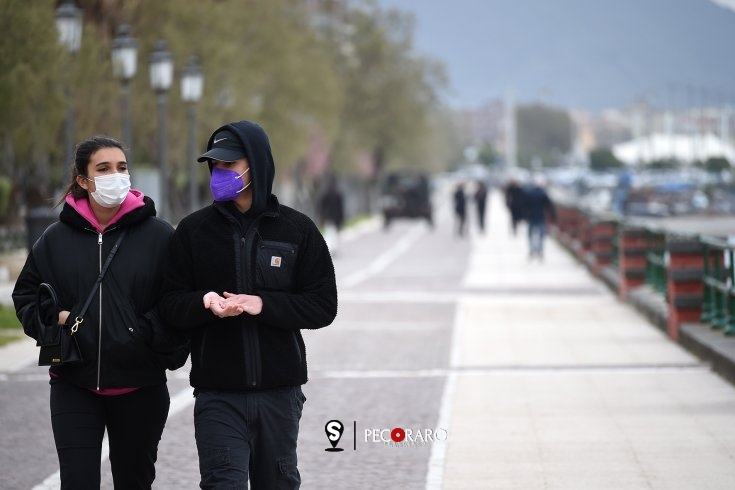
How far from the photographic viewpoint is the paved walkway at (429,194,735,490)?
9.82 metres

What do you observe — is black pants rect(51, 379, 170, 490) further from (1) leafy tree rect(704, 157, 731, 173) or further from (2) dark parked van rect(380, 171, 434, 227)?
(1) leafy tree rect(704, 157, 731, 173)

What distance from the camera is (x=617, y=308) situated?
2308 cm

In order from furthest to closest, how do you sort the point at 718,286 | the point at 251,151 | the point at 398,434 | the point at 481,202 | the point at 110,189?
the point at 481,202, the point at 718,286, the point at 398,434, the point at 110,189, the point at 251,151

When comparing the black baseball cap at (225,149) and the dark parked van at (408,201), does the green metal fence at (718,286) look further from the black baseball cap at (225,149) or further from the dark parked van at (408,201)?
the dark parked van at (408,201)

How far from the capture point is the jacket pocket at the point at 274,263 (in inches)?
252

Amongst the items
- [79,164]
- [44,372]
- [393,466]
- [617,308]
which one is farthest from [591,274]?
[79,164]

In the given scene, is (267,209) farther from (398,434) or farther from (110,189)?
(398,434)

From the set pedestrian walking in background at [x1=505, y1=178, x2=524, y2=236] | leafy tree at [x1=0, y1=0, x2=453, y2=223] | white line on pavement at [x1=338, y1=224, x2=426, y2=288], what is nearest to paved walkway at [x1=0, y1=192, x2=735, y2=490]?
leafy tree at [x1=0, y1=0, x2=453, y2=223]

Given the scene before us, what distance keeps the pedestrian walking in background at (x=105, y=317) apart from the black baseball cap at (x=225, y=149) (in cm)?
42

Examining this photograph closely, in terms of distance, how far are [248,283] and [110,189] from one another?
25.4 inches

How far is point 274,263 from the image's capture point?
6.42 metres

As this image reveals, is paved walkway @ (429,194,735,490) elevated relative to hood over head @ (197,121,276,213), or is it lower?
lower

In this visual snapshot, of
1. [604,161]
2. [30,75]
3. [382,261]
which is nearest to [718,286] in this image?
[30,75]

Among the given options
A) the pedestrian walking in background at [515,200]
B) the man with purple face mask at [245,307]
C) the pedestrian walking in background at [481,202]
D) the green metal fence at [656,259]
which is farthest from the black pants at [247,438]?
the pedestrian walking in background at [481,202]
